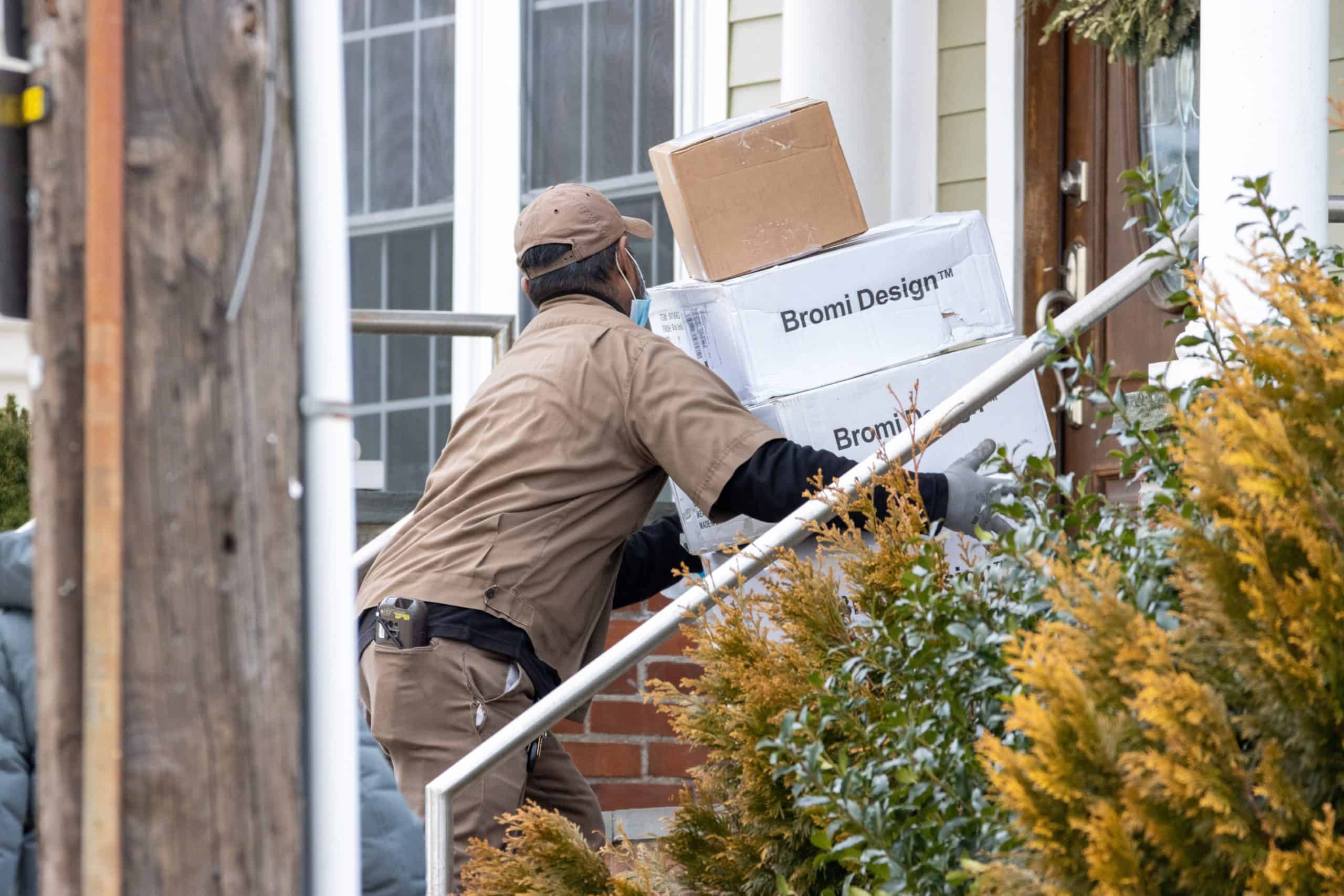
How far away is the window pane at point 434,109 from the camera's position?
579cm

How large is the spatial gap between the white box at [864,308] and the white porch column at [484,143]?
2.23 m

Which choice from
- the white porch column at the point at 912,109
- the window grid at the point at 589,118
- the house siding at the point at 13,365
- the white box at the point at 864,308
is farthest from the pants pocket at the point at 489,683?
the house siding at the point at 13,365

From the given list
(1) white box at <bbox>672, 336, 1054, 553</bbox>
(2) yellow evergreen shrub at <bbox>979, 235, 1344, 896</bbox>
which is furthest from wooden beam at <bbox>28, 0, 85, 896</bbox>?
(1) white box at <bbox>672, 336, 1054, 553</bbox>

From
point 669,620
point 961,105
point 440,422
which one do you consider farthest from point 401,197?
point 669,620

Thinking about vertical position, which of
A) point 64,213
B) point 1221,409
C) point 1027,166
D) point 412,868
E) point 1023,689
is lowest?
point 412,868

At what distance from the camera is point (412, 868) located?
264 cm

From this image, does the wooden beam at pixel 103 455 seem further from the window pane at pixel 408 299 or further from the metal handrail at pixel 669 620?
the window pane at pixel 408 299

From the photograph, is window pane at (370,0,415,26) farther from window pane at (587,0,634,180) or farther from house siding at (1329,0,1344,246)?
house siding at (1329,0,1344,246)

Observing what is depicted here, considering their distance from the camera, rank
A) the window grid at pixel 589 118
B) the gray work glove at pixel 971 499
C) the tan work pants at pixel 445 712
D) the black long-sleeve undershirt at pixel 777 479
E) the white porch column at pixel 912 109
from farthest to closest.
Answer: the window grid at pixel 589 118 → the white porch column at pixel 912 109 → the tan work pants at pixel 445 712 → the black long-sleeve undershirt at pixel 777 479 → the gray work glove at pixel 971 499

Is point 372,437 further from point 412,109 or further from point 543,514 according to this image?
point 543,514

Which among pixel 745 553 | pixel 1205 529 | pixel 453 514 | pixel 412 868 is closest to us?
pixel 1205 529

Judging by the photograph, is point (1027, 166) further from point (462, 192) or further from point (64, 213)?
point (64, 213)

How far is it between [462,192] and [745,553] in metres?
3.08

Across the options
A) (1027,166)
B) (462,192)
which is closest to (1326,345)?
(1027,166)
